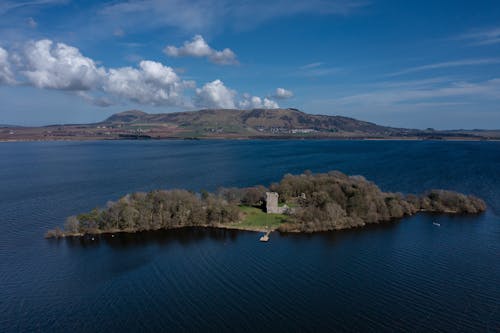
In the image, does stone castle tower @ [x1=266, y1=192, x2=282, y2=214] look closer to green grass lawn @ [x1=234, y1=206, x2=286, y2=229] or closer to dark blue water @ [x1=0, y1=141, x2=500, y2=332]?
green grass lawn @ [x1=234, y1=206, x2=286, y2=229]

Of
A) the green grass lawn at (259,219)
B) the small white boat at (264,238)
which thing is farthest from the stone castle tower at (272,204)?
the small white boat at (264,238)

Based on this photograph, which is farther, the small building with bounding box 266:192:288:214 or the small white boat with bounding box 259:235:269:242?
the small building with bounding box 266:192:288:214

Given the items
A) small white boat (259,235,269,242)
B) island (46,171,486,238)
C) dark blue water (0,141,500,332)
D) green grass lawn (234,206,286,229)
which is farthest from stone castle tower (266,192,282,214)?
small white boat (259,235,269,242)

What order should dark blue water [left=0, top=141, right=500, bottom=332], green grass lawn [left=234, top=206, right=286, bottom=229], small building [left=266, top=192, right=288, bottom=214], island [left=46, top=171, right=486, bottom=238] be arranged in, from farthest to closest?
small building [left=266, top=192, right=288, bottom=214]
green grass lawn [left=234, top=206, right=286, bottom=229]
island [left=46, top=171, right=486, bottom=238]
dark blue water [left=0, top=141, right=500, bottom=332]

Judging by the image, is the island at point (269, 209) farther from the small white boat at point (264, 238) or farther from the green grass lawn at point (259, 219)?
the small white boat at point (264, 238)

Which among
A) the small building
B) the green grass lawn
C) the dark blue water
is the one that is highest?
the small building

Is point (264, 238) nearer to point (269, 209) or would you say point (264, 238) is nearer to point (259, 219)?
point (259, 219)

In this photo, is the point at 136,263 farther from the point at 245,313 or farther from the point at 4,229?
the point at 4,229

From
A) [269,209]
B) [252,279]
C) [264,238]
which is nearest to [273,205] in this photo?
[269,209]
